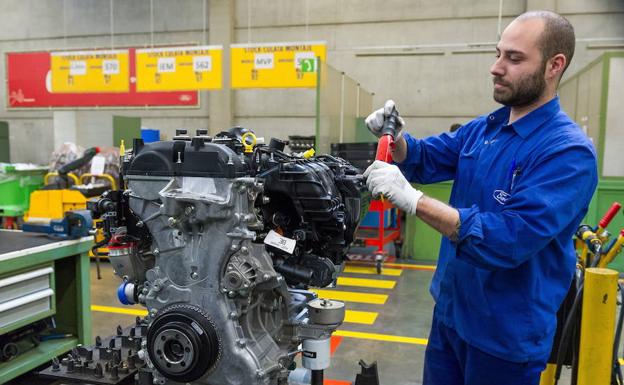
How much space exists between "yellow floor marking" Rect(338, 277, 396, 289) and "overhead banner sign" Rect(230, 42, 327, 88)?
3.34m

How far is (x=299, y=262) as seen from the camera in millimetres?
2092

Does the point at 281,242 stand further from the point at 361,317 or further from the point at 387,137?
the point at 361,317

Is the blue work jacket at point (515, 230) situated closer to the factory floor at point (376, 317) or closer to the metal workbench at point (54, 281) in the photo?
the factory floor at point (376, 317)

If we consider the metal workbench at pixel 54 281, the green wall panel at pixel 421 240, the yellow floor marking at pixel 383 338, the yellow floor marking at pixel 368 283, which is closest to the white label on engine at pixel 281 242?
the metal workbench at pixel 54 281

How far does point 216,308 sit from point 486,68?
8922mm

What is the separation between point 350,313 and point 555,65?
11.2 ft

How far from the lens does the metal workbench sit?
8.52 feet

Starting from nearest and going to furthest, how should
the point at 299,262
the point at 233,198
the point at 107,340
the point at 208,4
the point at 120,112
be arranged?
the point at 233,198
the point at 299,262
the point at 107,340
the point at 208,4
the point at 120,112

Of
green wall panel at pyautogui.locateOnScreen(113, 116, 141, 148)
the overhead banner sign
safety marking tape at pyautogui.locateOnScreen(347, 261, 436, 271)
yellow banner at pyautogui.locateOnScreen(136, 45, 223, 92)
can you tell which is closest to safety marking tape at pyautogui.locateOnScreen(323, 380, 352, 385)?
safety marking tape at pyautogui.locateOnScreen(347, 261, 436, 271)

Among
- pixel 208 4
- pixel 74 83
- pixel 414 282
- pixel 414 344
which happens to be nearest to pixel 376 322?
pixel 414 344

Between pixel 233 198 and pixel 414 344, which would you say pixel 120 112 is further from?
pixel 233 198

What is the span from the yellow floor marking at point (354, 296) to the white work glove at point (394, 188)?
3422mm

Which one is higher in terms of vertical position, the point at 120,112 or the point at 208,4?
the point at 208,4

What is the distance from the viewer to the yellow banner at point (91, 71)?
8.84 m
